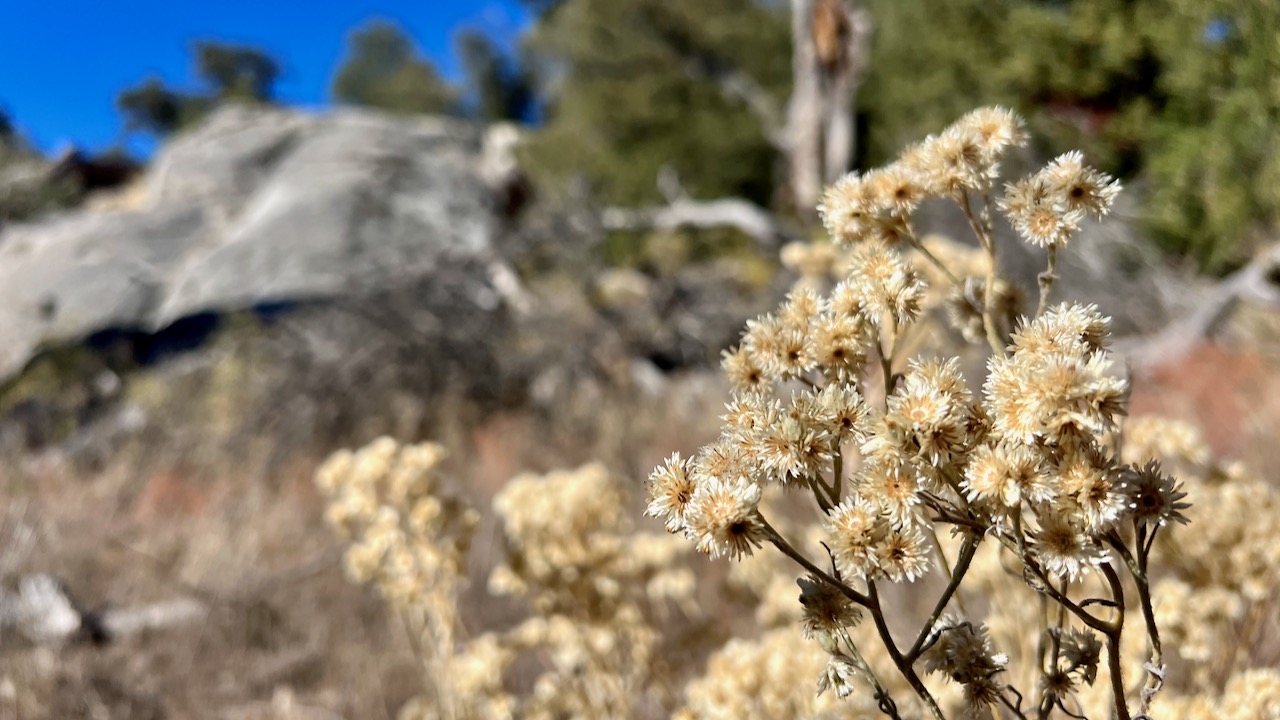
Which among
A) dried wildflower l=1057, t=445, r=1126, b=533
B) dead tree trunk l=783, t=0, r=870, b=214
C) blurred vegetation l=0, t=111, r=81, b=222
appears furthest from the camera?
blurred vegetation l=0, t=111, r=81, b=222

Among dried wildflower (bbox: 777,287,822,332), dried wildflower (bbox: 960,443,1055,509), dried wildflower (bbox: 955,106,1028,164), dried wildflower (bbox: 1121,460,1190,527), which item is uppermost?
dried wildflower (bbox: 955,106,1028,164)

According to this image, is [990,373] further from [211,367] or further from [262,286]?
[262,286]

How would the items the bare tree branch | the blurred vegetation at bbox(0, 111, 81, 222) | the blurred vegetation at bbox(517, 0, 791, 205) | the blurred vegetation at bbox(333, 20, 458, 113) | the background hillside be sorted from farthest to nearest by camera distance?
the blurred vegetation at bbox(333, 20, 458, 113), the blurred vegetation at bbox(517, 0, 791, 205), the blurred vegetation at bbox(0, 111, 81, 222), the bare tree branch, the background hillside

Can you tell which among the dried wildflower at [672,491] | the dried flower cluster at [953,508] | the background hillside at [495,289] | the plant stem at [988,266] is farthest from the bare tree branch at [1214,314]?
the dried wildflower at [672,491]

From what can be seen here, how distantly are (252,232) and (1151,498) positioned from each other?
1405 centimetres

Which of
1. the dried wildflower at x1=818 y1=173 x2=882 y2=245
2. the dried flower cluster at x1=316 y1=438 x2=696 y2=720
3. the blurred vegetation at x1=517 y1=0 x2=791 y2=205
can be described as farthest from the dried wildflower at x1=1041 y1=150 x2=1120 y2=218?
the blurred vegetation at x1=517 y1=0 x2=791 y2=205

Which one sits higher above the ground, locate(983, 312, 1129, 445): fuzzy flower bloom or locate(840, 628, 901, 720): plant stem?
locate(983, 312, 1129, 445): fuzzy flower bloom

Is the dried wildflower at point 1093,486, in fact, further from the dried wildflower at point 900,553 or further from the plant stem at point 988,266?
the plant stem at point 988,266

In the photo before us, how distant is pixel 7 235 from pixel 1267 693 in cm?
1685

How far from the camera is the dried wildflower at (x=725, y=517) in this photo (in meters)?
0.69

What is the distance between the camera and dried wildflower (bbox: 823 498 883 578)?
686 mm

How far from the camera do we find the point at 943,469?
706 millimetres

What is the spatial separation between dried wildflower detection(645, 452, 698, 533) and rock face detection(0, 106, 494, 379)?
30.1 ft

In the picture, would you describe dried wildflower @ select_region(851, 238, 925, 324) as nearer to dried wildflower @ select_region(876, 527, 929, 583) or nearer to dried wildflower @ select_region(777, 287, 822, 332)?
dried wildflower @ select_region(777, 287, 822, 332)
